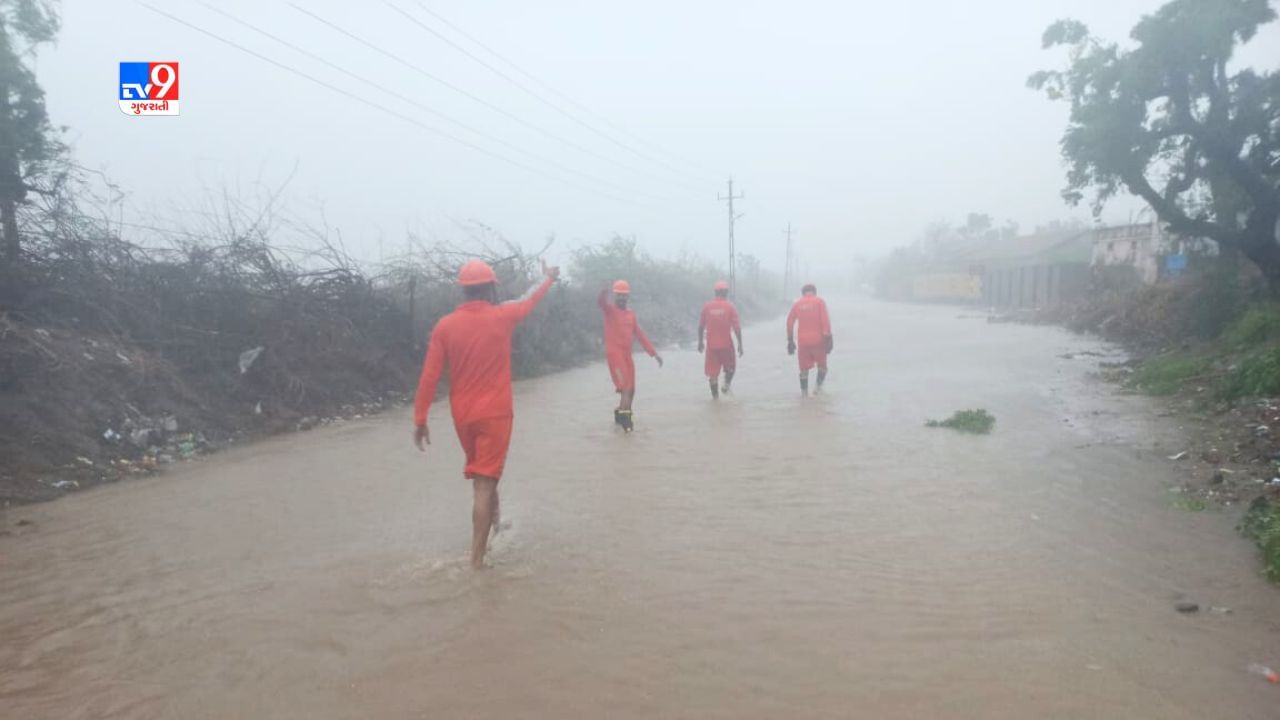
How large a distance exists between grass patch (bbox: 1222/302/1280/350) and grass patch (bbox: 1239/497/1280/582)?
7995mm

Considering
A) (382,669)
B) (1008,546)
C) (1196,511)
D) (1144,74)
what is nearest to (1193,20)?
(1144,74)

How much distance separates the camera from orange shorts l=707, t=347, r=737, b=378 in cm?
1253

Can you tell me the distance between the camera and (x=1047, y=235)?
191 feet

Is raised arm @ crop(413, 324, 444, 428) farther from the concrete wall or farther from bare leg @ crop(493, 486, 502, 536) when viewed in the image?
the concrete wall

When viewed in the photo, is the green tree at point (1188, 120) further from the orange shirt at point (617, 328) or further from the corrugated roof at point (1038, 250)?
the corrugated roof at point (1038, 250)

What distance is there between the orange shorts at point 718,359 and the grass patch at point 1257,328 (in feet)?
24.4

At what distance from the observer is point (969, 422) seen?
32.3 feet

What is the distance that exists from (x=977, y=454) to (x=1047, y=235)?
184ft

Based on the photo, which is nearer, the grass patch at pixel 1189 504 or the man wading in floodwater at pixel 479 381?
the man wading in floodwater at pixel 479 381

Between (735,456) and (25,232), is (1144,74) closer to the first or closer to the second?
(735,456)

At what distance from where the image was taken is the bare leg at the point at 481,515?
207 inches

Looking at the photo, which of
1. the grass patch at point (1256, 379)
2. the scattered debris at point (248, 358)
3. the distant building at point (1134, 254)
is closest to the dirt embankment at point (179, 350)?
the scattered debris at point (248, 358)

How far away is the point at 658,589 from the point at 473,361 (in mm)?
1700

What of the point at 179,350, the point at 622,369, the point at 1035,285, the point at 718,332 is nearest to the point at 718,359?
the point at 718,332
